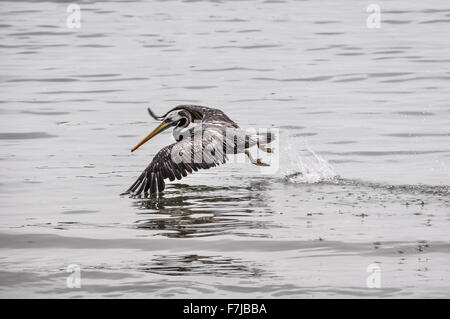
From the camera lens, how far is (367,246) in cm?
928

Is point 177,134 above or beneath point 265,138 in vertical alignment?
above

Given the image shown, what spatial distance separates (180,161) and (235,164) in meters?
2.59

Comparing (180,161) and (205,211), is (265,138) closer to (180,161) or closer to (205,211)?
(180,161)

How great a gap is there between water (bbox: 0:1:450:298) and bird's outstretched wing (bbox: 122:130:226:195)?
288mm

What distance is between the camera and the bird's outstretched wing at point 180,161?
441 inches

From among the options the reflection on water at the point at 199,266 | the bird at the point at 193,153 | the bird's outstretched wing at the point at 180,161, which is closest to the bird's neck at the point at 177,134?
the bird at the point at 193,153

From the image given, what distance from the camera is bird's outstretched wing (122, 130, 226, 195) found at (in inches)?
441

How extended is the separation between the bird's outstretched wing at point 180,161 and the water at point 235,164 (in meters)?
0.29

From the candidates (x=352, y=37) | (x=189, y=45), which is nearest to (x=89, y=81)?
(x=189, y=45)

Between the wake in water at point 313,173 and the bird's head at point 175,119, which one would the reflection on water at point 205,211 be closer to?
the wake in water at point 313,173

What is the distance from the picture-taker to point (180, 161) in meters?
11.2

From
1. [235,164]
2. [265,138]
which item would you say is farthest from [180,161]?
[235,164]

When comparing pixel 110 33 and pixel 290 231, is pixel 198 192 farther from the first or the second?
pixel 110 33

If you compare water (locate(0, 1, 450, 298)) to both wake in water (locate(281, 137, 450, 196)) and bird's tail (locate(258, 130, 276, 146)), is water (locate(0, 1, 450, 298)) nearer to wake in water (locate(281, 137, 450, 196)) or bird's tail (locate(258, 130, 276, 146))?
wake in water (locate(281, 137, 450, 196))
